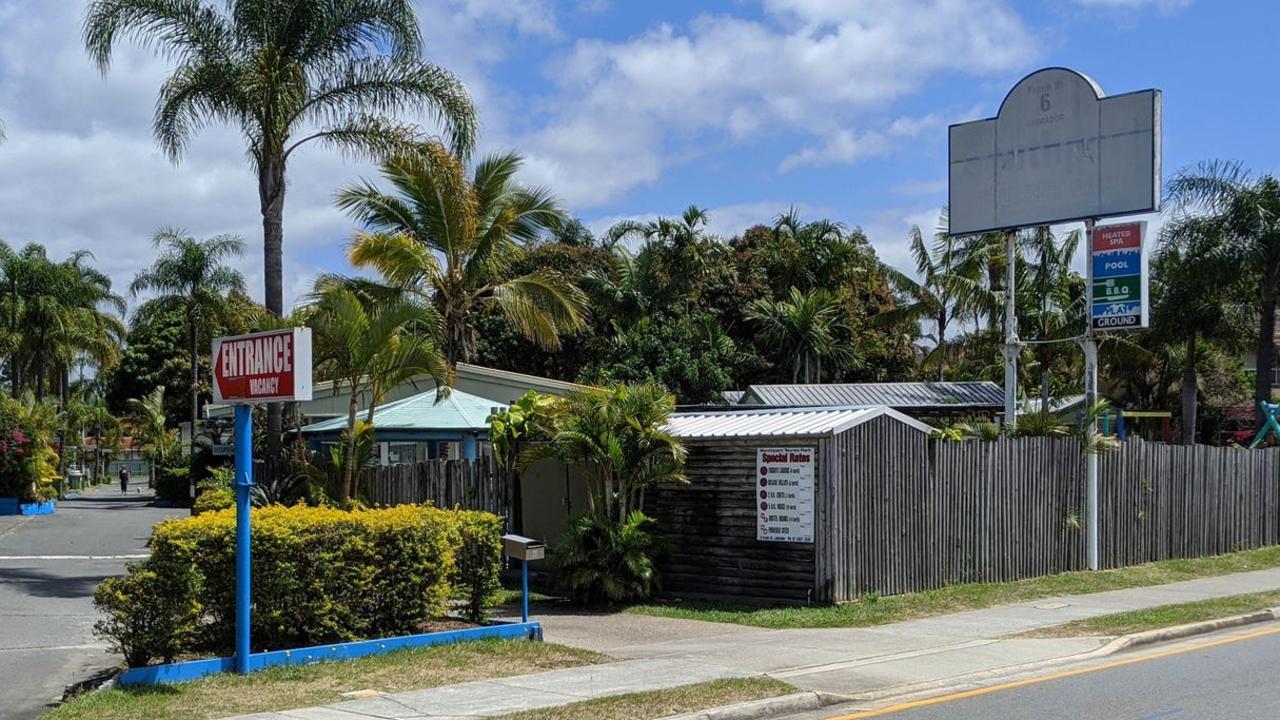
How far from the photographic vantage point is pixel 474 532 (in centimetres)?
1258

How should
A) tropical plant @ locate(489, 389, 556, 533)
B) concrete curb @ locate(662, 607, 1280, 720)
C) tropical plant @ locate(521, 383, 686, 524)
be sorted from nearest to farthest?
concrete curb @ locate(662, 607, 1280, 720), tropical plant @ locate(521, 383, 686, 524), tropical plant @ locate(489, 389, 556, 533)

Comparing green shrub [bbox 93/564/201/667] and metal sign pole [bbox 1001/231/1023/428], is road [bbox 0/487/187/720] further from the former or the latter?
metal sign pole [bbox 1001/231/1023/428]

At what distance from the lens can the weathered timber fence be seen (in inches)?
586

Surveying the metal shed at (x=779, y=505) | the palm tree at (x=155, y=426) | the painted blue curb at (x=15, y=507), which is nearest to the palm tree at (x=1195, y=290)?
the metal shed at (x=779, y=505)

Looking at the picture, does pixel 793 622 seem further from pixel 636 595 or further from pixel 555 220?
pixel 555 220

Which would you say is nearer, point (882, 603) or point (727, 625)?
point (727, 625)

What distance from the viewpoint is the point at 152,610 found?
32.8 ft

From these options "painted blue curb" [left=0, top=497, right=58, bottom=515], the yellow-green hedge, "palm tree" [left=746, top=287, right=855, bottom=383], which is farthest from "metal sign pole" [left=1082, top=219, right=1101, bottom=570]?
"painted blue curb" [left=0, top=497, right=58, bottom=515]

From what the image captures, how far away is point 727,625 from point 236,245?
113 ft

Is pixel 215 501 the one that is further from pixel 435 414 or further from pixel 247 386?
pixel 247 386

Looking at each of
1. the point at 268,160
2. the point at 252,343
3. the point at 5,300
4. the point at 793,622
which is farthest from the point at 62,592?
the point at 5,300

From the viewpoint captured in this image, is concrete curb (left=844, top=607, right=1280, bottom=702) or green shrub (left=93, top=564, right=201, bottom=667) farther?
concrete curb (left=844, top=607, right=1280, bottom=702)

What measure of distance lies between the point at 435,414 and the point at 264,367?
11977 mm

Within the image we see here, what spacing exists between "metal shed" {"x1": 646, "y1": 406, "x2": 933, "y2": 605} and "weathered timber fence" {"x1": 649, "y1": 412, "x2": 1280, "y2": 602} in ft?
0.05
